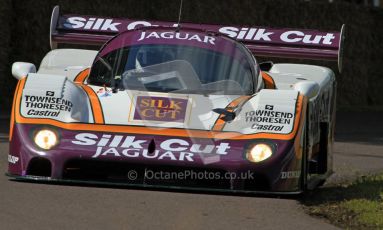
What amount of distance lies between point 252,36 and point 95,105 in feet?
9.86

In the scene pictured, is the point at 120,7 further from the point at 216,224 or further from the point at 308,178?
the point at 216,224

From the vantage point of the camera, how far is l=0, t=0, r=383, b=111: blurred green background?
17672 millimetres

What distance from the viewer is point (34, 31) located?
17828 millimetres

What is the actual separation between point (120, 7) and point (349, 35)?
5519mm

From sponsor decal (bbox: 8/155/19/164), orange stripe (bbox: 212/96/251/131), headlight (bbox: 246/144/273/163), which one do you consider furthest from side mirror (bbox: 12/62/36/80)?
headlight (bbox: 246/144/273/163)

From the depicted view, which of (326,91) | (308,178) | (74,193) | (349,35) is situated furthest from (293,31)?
(349,35)

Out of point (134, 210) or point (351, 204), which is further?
point (351, 204)

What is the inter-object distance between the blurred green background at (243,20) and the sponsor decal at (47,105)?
886 centimetres

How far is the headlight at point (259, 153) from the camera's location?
25.6ft

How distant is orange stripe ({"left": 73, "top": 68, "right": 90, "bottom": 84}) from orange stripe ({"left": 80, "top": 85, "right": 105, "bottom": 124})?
359 mm

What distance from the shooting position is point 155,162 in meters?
7.68

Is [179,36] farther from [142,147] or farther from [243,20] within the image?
[243,20]

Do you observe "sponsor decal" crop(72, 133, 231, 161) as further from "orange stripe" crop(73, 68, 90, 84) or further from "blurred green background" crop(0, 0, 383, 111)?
"blurred green background" crop(0, 0, 383, 111)

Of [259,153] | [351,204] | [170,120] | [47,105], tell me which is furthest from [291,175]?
[47,105]
